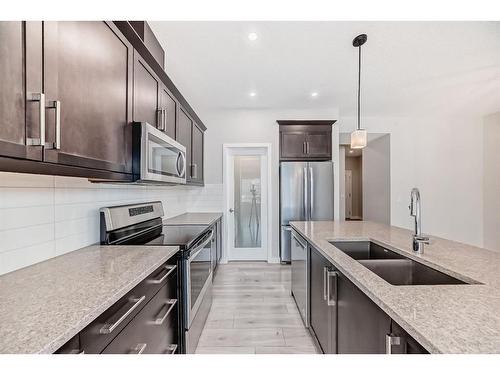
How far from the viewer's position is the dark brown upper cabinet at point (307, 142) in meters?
4.59

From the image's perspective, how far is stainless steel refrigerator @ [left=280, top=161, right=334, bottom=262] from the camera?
14.4ft

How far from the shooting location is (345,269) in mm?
1325

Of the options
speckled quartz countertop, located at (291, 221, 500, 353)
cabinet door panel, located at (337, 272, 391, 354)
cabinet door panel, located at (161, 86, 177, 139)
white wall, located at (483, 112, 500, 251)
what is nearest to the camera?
speckled quartz countertop, located at (291, 221, 500, 353)

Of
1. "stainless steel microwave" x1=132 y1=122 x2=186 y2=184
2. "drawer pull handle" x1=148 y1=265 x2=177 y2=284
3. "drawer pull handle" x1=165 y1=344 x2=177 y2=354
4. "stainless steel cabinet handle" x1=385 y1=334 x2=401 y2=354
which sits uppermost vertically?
"stainless steel microwave" x1=132 y1=122 x2=186 y2=184

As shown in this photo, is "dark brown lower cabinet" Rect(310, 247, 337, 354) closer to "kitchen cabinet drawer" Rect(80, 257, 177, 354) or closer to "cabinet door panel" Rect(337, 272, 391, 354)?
"cabinet door panel" Rect(337, 272, 391, 354)

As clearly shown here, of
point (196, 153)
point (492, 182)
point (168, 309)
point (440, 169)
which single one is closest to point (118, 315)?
point (168, 309)

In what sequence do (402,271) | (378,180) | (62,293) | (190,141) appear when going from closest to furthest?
(62,293) < (402,271) < (190,141) < (378,180)

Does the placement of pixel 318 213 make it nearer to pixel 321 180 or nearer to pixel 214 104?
pixel 321 180

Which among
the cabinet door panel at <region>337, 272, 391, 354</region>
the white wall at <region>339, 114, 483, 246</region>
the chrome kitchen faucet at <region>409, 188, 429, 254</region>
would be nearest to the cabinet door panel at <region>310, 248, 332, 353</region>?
the cabinet door panel at <region>337, 272, 391, 354</region>

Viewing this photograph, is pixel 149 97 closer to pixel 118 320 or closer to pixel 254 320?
pixel 118 320

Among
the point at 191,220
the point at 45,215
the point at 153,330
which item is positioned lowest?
the point at 153,330

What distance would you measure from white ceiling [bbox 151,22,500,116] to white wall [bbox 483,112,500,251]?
52cm

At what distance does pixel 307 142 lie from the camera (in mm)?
4602

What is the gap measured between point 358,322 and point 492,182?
5.60 meters
